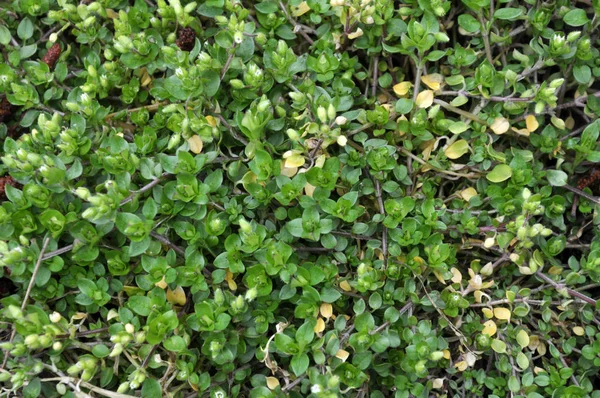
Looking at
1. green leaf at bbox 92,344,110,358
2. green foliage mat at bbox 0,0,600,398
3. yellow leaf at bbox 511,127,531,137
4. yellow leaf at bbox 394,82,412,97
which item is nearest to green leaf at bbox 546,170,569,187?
green foliage mat at bbox 0,0,600,398

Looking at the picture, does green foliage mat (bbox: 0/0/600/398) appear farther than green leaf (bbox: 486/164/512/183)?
No

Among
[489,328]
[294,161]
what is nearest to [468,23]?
[294,161]

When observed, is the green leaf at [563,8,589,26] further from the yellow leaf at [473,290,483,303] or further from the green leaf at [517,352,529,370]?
the green leaf at [517,352,529,370]

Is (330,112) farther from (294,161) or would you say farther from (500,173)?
(500,173)

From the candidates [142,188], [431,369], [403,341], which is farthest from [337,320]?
[142,188]

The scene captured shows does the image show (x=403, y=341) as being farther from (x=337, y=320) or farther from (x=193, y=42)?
(x=193, y=42)

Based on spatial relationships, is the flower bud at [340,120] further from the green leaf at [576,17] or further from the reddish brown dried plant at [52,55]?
the reddish brown dried plant at [52,55]

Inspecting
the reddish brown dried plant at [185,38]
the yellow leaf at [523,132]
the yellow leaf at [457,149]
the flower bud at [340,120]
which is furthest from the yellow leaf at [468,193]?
the reddish brown dried plant at [185,38]
